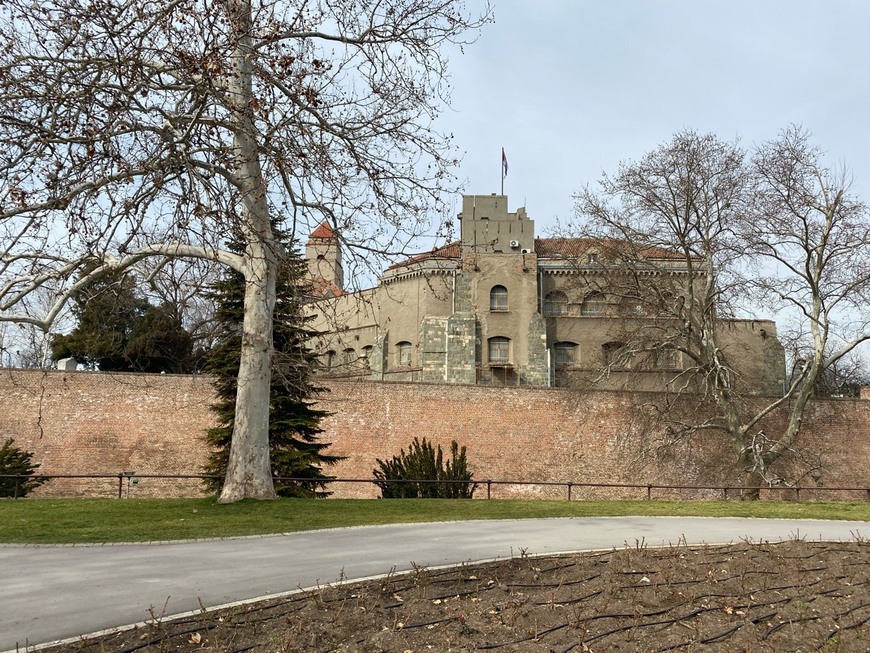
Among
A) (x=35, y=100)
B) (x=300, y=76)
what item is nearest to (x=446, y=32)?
(x=300, y=76)

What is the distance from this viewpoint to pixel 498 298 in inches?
1670

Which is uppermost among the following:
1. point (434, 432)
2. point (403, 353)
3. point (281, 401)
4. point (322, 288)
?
point (403, 353)

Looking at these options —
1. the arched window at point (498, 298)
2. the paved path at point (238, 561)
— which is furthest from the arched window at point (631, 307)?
the arched window at point (498, 298)

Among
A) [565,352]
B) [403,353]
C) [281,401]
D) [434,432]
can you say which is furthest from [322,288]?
[565,352]

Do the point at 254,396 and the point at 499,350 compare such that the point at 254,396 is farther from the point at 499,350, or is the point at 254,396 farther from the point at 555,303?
the point at 555,303

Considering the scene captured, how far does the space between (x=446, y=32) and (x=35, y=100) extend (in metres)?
6.94

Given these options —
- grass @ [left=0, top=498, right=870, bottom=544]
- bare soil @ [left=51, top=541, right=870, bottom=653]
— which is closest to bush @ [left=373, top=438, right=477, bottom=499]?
grass @ [left=0, top=498, right=870, bottom=544]

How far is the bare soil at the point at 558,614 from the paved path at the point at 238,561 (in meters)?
0.56

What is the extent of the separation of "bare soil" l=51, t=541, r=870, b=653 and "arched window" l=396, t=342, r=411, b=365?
36.0 meters

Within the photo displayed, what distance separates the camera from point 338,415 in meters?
27.2

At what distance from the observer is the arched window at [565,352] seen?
4272cm

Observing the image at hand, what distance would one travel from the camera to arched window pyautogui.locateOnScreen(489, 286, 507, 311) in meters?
42.1

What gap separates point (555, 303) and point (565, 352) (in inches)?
118

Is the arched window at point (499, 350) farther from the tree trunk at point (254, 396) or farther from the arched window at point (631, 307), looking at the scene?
the tree trunk at point (254, 396)
